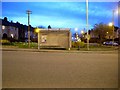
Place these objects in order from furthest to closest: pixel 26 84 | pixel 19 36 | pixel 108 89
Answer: pixel 19 36, pixel 26 84, pixel 108 89

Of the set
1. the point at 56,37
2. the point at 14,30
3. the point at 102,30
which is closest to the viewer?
the point at 56,37

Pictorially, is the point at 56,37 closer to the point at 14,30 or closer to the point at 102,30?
the point at 102,30

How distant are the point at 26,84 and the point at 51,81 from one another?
132 centimetres

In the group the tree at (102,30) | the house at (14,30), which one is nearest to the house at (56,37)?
the tree at (102,30)

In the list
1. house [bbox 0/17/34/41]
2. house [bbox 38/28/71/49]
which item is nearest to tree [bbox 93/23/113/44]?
house [bbox 0/17/34/41]

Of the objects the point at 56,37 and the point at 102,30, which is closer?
the point at 56,37

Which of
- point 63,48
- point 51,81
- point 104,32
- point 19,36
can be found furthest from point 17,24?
point 51,81

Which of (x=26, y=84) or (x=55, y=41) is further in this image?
(x=55, y=41)

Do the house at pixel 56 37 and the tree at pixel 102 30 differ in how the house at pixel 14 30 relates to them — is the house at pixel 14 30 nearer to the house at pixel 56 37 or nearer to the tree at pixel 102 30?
the tree at pixel 102 30

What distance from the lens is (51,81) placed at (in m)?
12.1

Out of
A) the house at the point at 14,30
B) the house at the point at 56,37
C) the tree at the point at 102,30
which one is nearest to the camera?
the house at the point at 56,37

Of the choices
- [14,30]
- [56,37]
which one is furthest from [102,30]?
[56,37]

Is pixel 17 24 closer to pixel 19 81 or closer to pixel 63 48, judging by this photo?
pixel 63 48

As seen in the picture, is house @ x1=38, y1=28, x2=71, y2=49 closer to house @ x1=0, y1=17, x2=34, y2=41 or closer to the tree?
the tree
